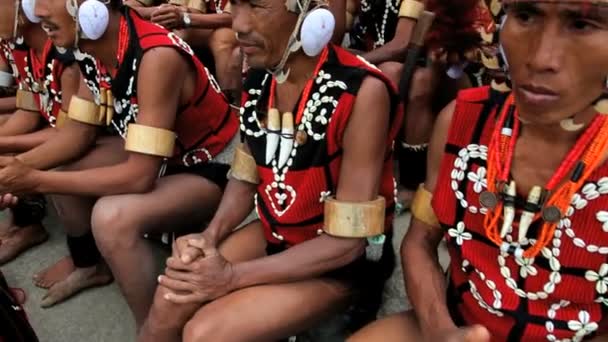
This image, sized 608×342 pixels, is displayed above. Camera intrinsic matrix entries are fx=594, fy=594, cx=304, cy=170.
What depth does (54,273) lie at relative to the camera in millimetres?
2713

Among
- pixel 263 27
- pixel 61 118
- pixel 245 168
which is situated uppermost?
pixel 263 27

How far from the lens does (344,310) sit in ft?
6.34

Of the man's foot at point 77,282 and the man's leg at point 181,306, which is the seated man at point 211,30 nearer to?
the man's foot at point 77,282

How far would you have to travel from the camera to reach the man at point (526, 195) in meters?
1.06

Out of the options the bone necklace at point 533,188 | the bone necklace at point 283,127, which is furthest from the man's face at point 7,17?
the bone necklace at point 533,188

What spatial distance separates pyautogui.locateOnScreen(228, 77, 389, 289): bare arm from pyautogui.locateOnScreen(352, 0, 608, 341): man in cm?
19

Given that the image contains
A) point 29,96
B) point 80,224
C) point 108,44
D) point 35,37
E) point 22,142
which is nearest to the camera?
point 108,44

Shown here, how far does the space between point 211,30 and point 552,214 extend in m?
2.75

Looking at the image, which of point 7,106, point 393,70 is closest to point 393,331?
Answer: point 393,70

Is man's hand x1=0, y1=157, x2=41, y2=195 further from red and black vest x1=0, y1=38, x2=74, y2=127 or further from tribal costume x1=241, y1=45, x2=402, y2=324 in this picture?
tribal costume x1=241, y1=45, x2=402, y2=324

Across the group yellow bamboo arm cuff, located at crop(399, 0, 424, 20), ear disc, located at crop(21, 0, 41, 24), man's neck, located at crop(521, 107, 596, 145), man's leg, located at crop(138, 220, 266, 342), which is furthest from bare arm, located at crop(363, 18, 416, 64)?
man's neck, located at crop(521, 107, 596, 145)

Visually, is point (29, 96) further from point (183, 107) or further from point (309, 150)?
point (309, 150)

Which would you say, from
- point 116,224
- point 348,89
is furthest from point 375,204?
point 116,224

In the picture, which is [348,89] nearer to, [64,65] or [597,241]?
[597,241]
